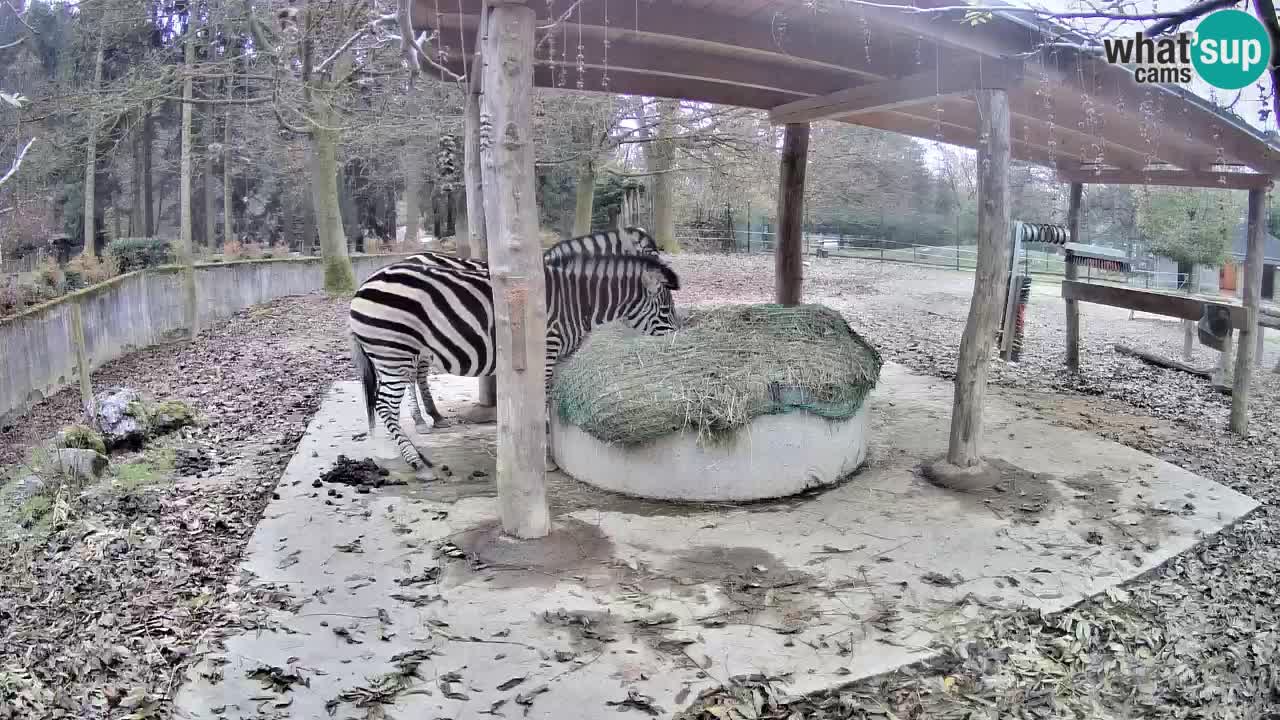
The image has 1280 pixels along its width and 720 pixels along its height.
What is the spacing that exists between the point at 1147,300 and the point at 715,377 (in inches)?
205

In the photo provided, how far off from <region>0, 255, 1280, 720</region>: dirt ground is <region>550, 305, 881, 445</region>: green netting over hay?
1.96 metres

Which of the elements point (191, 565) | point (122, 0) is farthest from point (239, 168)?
point (191, 565)

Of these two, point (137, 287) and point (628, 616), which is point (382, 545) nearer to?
point (628, 616)

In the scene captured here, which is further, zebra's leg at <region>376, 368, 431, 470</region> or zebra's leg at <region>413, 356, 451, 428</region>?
zebra's leg at <region>413, 356, 451, 428</region>

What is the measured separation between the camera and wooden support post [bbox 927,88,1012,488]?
5375 mm

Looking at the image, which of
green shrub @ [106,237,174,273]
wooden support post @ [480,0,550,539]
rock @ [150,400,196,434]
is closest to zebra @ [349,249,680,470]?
wooden support post @ [480,0,550,539]

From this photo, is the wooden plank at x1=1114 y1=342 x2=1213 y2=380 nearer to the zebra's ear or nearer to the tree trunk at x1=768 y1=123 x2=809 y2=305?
the tree trunk at x1=768 y1=123 x2=809 y2=305

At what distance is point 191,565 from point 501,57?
3003mm

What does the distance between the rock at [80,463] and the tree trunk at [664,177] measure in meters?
9.99

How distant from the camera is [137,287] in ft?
39.2

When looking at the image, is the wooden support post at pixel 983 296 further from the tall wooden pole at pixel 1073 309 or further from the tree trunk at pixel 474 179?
the tall wooden pole at pixel 1073 309

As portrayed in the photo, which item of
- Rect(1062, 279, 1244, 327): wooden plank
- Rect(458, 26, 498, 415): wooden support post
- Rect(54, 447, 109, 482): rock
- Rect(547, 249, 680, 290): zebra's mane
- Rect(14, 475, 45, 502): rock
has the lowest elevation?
Rect(14, 475, 45, 502): rock

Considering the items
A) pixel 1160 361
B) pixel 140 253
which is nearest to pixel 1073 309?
pixel 1160 361

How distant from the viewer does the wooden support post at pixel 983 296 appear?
538cm
